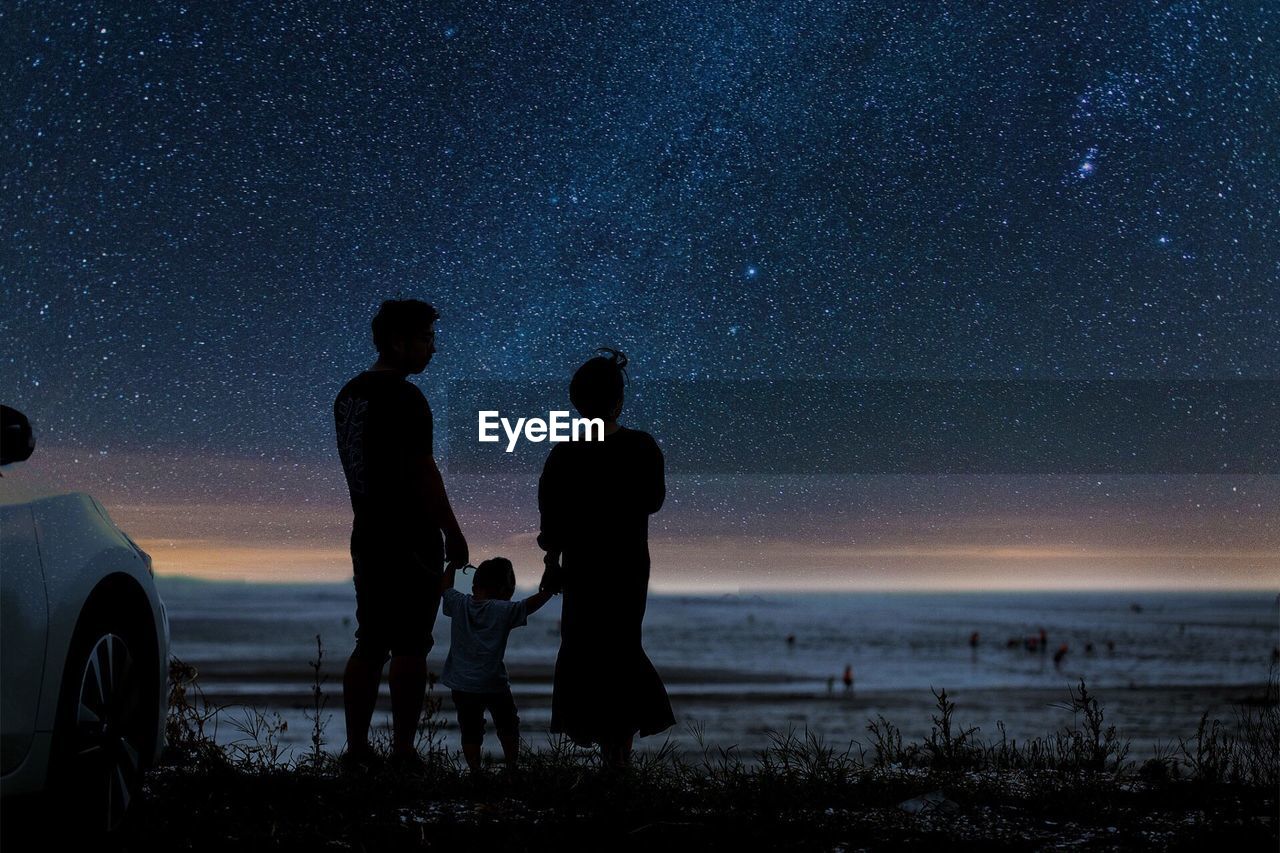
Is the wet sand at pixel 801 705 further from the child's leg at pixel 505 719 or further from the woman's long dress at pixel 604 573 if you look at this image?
the woman's long dress at pixel 604 573

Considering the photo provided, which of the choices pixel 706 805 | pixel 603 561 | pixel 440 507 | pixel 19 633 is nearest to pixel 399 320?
pixel 440 507

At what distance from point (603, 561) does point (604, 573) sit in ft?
0.18

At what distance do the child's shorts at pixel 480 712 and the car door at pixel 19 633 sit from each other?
2.53m

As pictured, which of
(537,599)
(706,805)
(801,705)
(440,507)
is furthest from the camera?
(801,705)

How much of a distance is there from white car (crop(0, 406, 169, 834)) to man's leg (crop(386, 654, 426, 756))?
1.01 metres

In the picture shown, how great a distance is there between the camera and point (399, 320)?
486 cm

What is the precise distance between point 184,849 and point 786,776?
8.47ft

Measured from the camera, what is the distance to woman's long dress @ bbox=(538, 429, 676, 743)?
189 inches

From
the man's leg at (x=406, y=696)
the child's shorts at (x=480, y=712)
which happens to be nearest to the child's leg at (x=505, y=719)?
the child's shorts at (x=480, y=712)

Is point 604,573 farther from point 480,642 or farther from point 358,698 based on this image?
point 358,698

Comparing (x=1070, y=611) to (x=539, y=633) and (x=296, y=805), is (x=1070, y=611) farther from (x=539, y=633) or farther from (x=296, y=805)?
(x=296, y=805)

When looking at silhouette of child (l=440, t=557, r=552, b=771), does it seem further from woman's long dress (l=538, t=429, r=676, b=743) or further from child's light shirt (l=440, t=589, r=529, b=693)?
woman's long dress (l=538, t=429, r=676, b=743)

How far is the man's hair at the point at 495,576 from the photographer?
18.1ft

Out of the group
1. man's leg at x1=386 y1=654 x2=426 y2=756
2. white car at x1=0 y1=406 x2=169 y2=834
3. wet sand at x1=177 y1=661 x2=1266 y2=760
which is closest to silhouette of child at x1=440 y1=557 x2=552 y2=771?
man's leg at x1=386 y1=654 x2=426 y2=756
